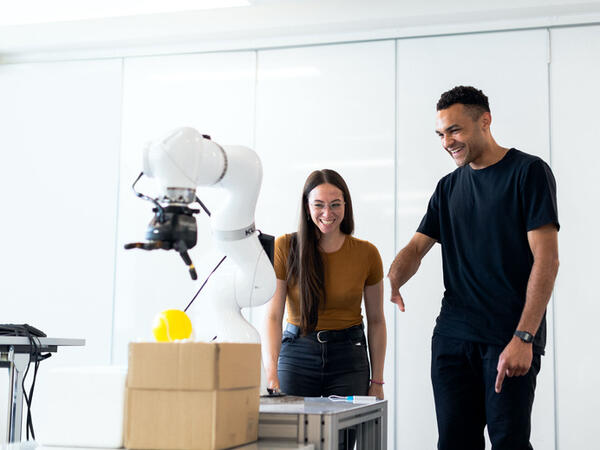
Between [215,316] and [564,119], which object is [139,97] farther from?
[215,316]

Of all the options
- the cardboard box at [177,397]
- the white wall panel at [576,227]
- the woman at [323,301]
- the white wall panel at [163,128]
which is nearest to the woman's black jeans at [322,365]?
the woman at [323,301]

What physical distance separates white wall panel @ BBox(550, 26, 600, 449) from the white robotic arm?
2.38 metres

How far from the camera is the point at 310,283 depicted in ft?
8.28

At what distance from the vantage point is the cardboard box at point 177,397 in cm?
139

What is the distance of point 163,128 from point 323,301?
2.20 metres

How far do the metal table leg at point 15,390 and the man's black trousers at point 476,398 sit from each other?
1592mm

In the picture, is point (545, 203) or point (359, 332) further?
point (359, 332)

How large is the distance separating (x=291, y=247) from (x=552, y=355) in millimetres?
1754

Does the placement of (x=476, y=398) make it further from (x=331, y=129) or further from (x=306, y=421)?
(x=331, y=129)

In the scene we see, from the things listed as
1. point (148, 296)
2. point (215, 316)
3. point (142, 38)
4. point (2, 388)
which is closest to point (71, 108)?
point (142, 38)

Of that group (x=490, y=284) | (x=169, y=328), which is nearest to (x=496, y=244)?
(x=490, y=284)

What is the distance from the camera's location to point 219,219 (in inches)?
68.3

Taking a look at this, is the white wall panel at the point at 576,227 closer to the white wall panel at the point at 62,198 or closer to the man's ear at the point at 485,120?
the man's ear at the point at 485,120

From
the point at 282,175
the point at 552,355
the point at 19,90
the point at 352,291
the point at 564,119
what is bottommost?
the point at 552,355
